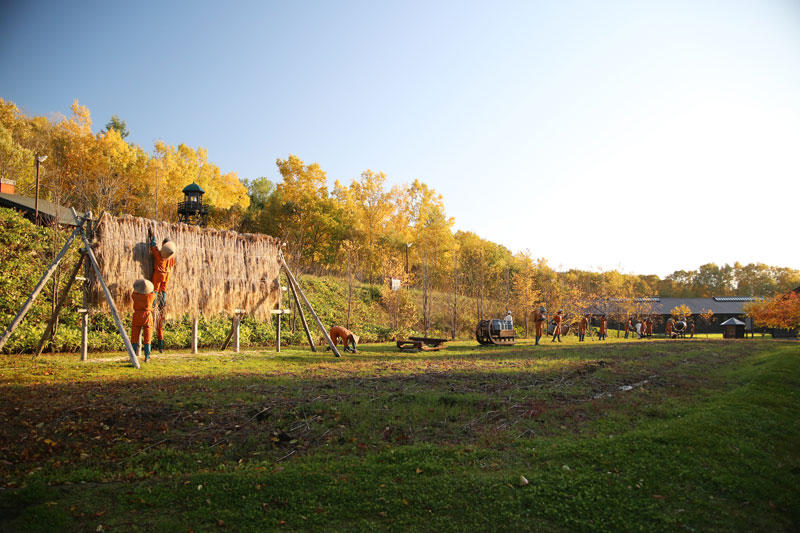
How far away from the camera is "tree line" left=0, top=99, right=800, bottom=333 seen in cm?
3142

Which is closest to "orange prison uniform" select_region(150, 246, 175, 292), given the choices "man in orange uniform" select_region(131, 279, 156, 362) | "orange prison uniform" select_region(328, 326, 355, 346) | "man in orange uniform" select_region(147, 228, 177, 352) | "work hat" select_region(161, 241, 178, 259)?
"man in orange uniform" select_region(147, 228, 177, 352)

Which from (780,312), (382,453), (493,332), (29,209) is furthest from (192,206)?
(780,312)

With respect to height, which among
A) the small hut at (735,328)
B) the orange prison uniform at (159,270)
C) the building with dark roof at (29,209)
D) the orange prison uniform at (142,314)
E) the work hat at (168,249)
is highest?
the building with dark roof at (29,209)

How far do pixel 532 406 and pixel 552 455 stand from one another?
101 inches

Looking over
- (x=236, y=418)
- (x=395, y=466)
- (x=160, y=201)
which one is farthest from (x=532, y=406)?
(x=160, y=201)

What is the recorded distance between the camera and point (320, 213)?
38.9 metres

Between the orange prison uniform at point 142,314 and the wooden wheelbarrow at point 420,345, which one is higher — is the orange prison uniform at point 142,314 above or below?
above

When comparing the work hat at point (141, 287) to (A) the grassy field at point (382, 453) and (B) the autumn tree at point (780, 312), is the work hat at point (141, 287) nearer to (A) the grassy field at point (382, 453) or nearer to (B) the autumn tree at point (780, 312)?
(A) the grassy field at point (382, 453)

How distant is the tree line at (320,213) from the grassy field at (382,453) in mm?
18566

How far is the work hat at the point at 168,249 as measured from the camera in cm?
1234

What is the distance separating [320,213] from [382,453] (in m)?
34.4

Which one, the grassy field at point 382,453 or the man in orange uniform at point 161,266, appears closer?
the grassy field at point 382,453

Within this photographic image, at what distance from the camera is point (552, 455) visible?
594cm

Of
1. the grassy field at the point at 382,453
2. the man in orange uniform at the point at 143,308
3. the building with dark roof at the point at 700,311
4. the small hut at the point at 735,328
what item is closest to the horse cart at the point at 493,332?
the grassy field at the point at 382,453
